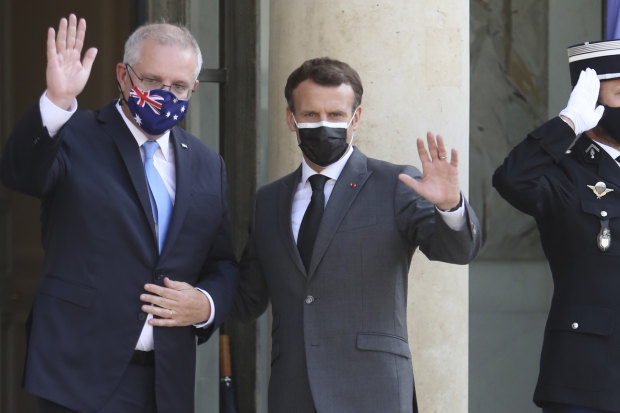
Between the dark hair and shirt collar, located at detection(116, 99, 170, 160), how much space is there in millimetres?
423

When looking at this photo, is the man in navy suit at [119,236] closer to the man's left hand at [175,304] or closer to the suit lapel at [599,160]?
the man's left hand at [175,304]

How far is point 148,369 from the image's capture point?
3.64 meters

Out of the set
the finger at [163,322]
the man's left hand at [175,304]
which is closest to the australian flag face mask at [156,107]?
the man's left hand at [175,304]

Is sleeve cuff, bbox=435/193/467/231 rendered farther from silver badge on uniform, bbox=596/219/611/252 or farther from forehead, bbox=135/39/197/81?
forehead, bbox=135/39/197/81

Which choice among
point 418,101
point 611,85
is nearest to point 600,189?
point 611,85

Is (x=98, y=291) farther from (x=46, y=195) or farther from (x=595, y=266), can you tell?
(x=595, y=266)

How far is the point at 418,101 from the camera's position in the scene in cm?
438

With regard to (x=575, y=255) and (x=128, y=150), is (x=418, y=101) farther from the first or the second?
(x=128, y=150)

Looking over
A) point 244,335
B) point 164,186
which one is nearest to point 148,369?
point 164,186

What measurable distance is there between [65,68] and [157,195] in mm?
545

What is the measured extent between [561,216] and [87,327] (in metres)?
1.68

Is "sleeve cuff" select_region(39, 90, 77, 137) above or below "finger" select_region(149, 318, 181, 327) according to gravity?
above

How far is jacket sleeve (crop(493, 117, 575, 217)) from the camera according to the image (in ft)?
13.3

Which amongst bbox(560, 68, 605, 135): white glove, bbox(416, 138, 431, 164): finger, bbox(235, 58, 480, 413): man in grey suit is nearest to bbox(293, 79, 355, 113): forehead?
bbox(235, 58, 480, 413): man in grey suit
